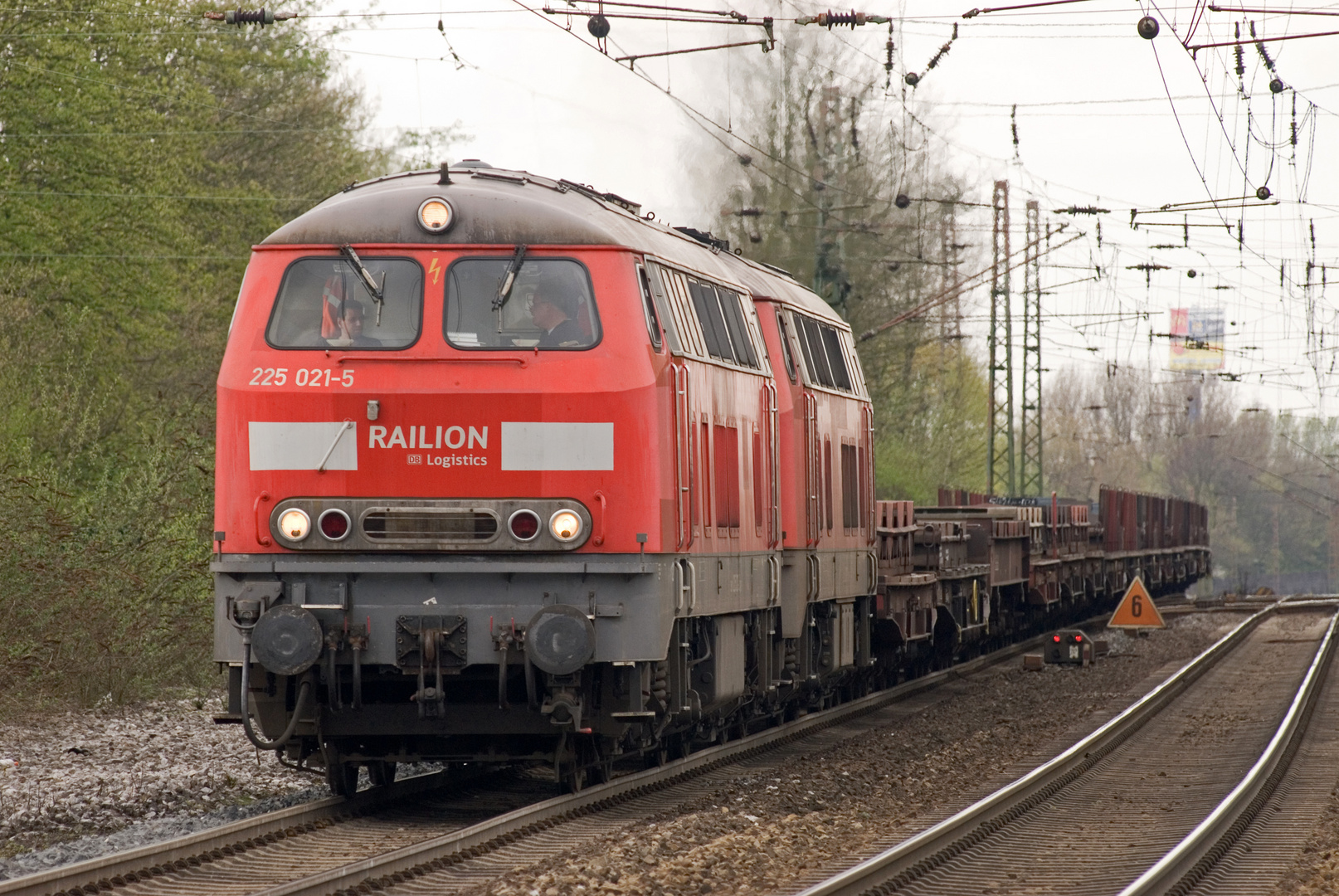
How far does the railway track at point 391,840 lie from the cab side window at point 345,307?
9.00ft

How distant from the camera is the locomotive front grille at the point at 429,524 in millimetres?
9969

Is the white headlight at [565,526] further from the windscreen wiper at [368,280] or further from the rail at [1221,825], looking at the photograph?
the rail at [1221,825]

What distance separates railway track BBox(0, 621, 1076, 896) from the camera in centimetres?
811

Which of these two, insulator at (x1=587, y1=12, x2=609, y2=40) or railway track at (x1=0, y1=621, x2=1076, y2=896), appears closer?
railway track at (x1=0, y1=621, x2=1076, y2=896)

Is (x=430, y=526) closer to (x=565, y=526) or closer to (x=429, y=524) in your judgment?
(x=429, y=524)

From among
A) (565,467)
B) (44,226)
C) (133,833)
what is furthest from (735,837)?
(44,226)

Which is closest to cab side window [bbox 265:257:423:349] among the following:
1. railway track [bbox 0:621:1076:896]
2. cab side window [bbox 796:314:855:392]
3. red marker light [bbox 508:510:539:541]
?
red marker light [bbox 508:510:539:541]

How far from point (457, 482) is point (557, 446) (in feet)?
2.00

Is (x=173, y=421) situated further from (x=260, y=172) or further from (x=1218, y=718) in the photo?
(x=260, y=172)

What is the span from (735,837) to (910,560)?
11.6 meters

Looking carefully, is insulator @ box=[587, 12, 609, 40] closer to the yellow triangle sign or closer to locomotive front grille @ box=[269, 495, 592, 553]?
locomotive front grille @ box=[269, 495, 592, 553]

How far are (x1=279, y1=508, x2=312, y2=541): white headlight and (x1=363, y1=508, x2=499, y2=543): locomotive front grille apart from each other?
0.33 meters

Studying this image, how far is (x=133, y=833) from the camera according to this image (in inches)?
384

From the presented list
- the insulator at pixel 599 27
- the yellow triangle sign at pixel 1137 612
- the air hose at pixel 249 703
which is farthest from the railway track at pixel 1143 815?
the insulator at pixel 599 27
